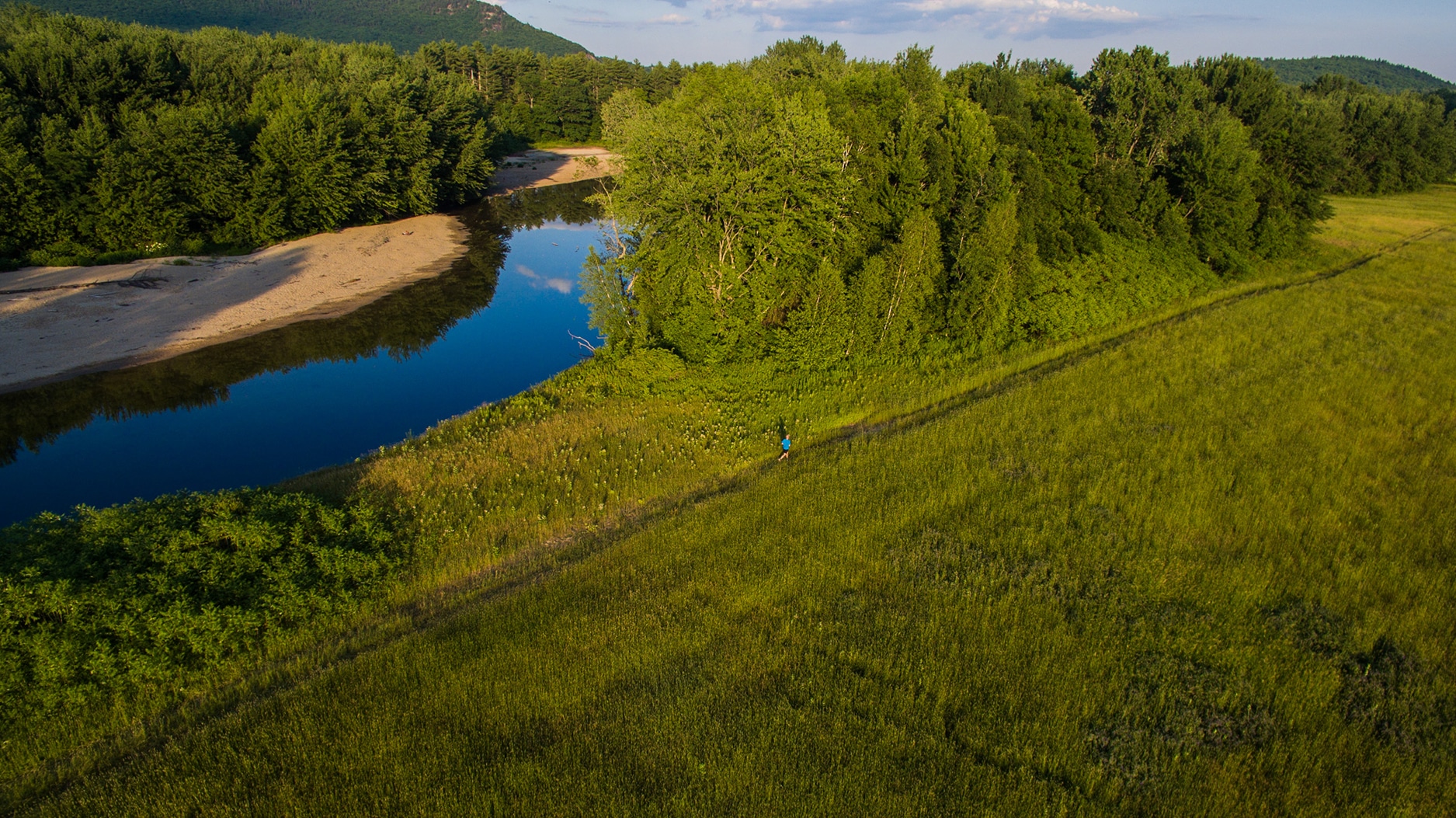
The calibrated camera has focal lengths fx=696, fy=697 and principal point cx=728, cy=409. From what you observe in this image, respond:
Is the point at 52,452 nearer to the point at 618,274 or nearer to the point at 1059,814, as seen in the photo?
the point at 618,274

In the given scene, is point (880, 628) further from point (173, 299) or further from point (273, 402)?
point (173, 299)

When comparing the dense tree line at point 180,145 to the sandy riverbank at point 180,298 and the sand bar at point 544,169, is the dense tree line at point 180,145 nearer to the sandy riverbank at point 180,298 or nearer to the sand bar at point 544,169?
the sandy riverbank at point 180,298

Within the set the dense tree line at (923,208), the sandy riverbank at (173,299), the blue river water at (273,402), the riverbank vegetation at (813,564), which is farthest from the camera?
the sandy riverbank at (173,299)

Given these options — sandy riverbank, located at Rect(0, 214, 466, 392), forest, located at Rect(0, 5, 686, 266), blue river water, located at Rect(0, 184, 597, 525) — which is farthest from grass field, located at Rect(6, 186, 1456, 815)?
forest, located at Rect(0, 5, 686, 266)

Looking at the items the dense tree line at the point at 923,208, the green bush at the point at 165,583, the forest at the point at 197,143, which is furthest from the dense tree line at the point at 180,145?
the green bush at the point at 165,583

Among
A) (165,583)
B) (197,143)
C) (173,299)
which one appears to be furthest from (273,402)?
(197,143)

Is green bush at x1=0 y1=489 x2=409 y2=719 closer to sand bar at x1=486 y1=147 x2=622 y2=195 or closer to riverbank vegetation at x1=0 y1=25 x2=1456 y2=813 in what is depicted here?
riverbank vegetation at x1=0 y1=25 x2=1456 y2=813

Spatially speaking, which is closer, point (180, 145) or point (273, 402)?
point (273, 402)

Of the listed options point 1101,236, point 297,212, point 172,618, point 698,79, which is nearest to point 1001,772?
point 172,618
